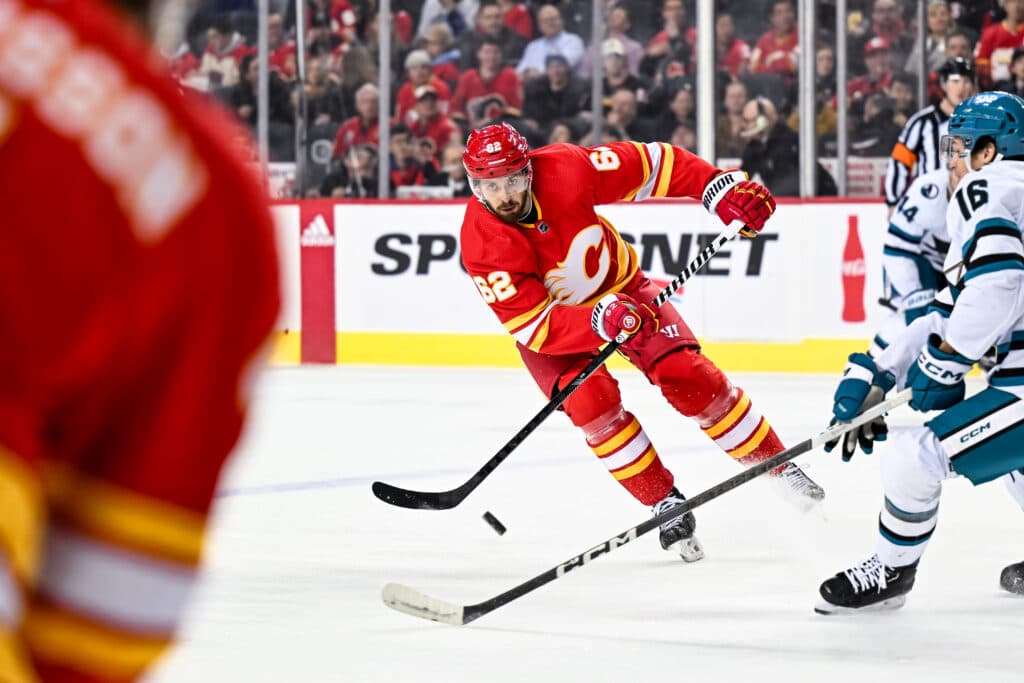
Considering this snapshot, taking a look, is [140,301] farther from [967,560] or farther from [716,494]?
[967,560]

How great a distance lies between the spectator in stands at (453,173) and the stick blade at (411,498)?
4.67 m

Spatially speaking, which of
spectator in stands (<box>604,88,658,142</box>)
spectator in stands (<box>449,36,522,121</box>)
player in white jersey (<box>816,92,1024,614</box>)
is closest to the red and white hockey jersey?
player in white jersey (<box>816,92,1024,614</box>)

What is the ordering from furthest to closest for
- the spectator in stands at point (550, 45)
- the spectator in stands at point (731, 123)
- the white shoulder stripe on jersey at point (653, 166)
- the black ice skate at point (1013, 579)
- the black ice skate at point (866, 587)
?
the spectator in stands at point (550, 45)
the spectator in stands at point (731, 123)
the white shoulder stripe on jersey at point (653, 166)
the black ice skate at point (1013, 579)
the black ice skate at point (866, 587)

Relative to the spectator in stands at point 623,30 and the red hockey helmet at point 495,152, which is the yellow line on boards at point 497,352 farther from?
the red hockey helmet at point 495,152

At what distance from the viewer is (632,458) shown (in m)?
3.86

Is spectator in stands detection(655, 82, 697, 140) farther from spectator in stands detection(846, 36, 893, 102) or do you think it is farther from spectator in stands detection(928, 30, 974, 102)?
spectator in stands detection(928, 30, 974, 102)

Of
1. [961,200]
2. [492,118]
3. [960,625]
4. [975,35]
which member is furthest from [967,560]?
[492,118]

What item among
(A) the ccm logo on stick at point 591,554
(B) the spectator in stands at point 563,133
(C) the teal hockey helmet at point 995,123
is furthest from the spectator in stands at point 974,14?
(A) the ccm logo on stick at point 591,554

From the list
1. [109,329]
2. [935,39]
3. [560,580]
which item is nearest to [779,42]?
→ [935,39]

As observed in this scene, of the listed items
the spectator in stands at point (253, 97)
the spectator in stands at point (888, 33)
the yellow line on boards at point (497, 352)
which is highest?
the spectator in stands at point (888, 33)

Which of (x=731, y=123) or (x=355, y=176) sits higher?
(x=731, y=123)

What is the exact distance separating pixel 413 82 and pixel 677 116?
149cm

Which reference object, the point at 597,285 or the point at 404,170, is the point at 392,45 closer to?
the point at 404,170

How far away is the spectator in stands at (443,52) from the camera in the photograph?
29.4 feet
